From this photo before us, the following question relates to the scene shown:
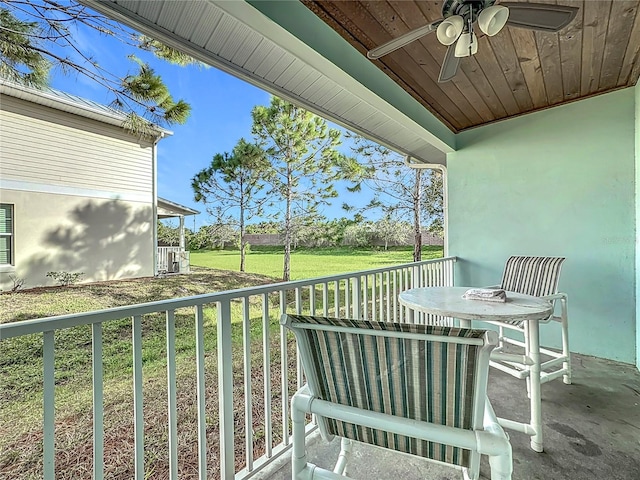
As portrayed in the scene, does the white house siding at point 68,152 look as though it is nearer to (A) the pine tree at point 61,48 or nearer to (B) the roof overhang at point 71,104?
(B) the roof overhang at point 71,104

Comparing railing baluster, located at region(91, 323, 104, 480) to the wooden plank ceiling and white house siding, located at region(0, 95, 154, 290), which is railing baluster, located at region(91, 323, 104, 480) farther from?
white house siding, located at region(0, 95, 154, 290)

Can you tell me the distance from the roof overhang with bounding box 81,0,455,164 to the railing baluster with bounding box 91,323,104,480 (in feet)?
5.24

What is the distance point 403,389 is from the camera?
89cm

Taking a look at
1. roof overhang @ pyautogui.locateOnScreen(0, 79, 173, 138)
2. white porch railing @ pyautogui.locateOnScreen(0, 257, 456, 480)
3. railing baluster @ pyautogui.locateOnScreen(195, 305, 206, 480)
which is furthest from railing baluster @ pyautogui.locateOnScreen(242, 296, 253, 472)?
roof overhang @ pyautogui.locateOnScreen(0, 79, 173, 138)

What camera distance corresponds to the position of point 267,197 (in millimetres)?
9039

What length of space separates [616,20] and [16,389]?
5972mm

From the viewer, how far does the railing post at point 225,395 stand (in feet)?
4.51

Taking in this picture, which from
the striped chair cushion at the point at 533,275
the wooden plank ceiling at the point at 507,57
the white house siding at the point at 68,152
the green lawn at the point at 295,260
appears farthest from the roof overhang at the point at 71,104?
the striped chair cushion at the point at 533,275

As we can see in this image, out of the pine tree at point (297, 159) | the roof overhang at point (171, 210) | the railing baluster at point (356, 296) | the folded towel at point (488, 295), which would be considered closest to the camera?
the folded towel at point (488, 295)

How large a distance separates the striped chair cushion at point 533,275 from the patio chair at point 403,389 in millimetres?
2263

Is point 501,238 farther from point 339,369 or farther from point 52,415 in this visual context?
point 52,415

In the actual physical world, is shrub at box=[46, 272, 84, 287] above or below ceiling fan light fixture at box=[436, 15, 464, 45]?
below

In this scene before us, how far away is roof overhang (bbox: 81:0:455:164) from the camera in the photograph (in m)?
1.61

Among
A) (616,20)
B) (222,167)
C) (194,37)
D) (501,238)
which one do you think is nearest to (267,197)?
(222,167)
